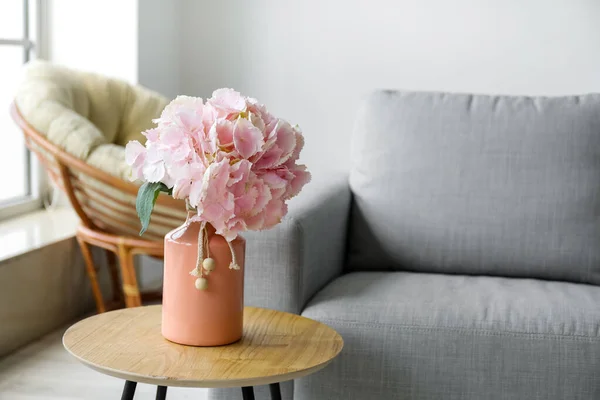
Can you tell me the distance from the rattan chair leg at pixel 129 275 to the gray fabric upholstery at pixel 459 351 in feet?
3.20

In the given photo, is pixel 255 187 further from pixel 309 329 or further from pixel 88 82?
pixel 88 82

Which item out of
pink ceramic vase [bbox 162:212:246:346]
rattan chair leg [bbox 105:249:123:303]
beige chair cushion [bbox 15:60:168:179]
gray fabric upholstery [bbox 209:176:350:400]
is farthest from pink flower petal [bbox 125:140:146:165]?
rattan chair leg [bbox 105:249:123:303]

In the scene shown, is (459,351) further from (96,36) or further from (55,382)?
(96,36)

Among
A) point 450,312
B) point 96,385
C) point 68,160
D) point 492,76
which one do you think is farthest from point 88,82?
point 450,312

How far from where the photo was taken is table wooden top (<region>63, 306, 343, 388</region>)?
1.34 metres

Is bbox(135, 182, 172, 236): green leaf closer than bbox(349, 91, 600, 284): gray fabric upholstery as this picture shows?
Yes

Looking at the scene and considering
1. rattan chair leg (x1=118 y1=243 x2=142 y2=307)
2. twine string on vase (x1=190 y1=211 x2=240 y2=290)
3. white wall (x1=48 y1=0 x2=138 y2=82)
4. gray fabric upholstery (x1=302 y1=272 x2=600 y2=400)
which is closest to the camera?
twine string on vase (x1=190 y1=211 x2=240 y2=290)

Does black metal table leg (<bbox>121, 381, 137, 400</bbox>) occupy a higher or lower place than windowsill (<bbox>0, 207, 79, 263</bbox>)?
higher

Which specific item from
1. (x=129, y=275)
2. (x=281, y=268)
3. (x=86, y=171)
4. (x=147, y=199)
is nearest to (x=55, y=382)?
(x=129, y=275)

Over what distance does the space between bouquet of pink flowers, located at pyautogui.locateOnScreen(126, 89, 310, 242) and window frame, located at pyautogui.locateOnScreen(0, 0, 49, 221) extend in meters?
1.89

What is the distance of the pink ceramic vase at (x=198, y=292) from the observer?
1.47 m

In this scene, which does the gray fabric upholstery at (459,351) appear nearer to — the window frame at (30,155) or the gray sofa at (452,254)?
the gray sofa at (452,254)

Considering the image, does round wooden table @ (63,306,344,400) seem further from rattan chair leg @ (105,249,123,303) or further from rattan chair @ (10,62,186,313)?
rattan chair leg @ (105,249,123,303)

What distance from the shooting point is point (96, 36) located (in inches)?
128
